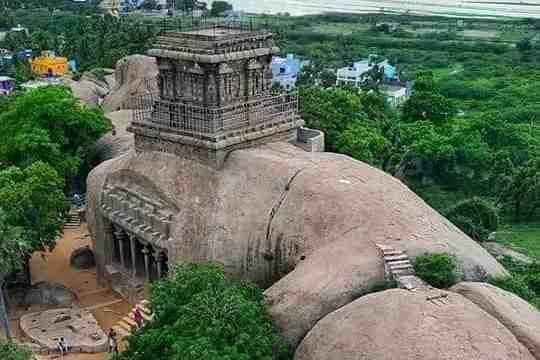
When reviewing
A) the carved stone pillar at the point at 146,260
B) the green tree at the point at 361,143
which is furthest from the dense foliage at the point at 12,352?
the green tree at the point at 361,143

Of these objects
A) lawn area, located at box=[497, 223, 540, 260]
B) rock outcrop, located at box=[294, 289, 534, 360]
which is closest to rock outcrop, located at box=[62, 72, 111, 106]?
lawn area, located at box=[497, 223, 540, 260]

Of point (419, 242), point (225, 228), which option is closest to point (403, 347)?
point (419, 242)

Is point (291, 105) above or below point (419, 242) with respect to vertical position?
above

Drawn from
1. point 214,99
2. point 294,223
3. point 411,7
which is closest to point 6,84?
point 214,99

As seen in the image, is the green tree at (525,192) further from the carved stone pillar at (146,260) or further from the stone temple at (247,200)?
the carved stone pillar at (146,260)

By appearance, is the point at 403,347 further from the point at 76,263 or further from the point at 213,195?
the point at 76,263

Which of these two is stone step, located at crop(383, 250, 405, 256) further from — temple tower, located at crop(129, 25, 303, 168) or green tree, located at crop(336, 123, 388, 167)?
green tree, located at crop(336, 123, 388, 167)
